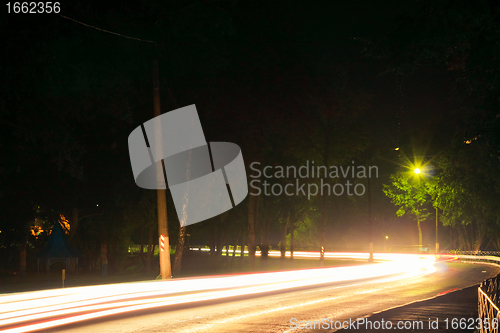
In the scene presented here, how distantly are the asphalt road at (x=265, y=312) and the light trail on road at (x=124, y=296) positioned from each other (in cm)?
78

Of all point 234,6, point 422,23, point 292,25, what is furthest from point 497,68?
point 292,25

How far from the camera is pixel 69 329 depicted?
35.9ft

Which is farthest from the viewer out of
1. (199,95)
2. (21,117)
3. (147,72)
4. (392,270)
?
(392,270)

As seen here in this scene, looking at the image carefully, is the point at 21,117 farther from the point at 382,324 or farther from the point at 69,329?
the point at 382,324

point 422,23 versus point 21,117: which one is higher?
point 422,23

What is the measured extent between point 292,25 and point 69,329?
22.5m

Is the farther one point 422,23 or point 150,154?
point 150,154

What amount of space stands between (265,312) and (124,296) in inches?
164

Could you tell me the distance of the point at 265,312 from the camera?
13961 mm

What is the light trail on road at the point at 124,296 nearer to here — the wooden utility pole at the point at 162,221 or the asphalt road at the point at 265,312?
the asphalt road at the point at 265,312

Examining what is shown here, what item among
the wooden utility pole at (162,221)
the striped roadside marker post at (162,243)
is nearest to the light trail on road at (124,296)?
the wooden utility pole at (162,221)

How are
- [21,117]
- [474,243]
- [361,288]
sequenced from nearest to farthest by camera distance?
[21,117], [361,288], [474,243]

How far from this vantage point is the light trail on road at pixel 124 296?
11.9m

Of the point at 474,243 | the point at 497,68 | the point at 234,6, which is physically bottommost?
the point at 474,243
